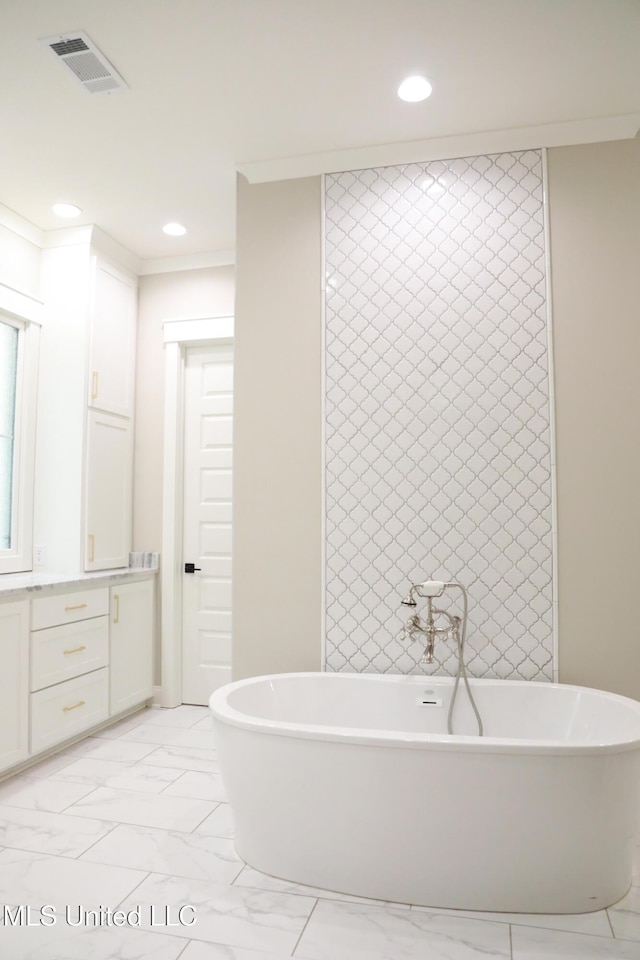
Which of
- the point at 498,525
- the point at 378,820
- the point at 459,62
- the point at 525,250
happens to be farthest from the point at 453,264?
the point at 378,820

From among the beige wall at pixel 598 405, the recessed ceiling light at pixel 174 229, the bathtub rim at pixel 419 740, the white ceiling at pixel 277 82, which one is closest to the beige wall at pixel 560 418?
the beige wall at pixel 598 405

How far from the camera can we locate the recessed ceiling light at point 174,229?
3.62 metres

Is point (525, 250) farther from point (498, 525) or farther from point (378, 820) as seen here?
point (378, 820)

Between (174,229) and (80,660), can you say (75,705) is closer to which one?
(80,660)

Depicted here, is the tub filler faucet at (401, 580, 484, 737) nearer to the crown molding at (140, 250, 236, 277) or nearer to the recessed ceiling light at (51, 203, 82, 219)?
the crown molding at (140, 250, 236, 277)

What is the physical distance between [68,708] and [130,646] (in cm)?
59

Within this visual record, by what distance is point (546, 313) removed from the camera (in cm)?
268

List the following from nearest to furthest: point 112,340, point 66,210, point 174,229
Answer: point 66,210, point 174,229, point 112,340

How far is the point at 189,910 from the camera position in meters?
1.87

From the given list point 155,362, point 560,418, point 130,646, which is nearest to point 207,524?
point 130,646

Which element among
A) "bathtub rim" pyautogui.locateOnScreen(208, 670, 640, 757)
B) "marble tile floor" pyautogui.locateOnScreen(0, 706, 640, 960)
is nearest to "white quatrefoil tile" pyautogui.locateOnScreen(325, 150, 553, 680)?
"bathtub rim" pyautogui.locateOnScreen(208, 670, 640, 757)

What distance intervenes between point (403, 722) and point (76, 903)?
4.22 ft

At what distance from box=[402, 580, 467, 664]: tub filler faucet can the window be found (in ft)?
7.23

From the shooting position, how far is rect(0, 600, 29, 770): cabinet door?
2.75m
